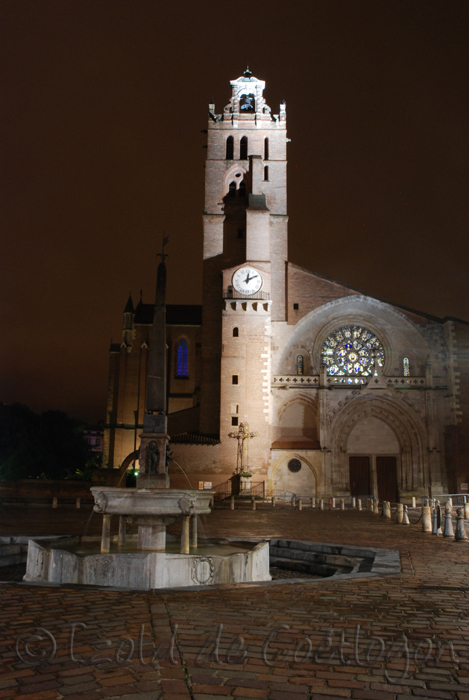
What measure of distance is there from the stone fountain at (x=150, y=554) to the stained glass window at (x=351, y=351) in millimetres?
31458

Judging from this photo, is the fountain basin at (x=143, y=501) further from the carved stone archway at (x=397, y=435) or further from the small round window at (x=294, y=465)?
the carved stone archway at (x=397, y=435)

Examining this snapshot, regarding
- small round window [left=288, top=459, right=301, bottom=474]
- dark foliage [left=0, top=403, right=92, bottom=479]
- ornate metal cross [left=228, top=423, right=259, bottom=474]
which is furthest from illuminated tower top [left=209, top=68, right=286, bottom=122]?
dark foliage [left=0, top=403, right=92, bottom=479]

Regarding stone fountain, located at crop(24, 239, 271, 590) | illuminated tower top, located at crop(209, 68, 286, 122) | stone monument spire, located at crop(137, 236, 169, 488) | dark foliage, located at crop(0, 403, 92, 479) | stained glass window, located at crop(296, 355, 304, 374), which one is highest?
illuminated tower top, located at crop(209, 68, 286, 122)

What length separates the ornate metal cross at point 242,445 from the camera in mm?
36625

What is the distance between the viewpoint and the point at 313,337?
41.5 m

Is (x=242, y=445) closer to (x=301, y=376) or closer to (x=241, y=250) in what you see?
(x=301, y=376)

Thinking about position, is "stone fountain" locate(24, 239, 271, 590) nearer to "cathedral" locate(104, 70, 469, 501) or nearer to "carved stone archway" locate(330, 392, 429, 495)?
"cathedral" locate(104, 70, 469, 501)

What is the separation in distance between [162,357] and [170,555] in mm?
4349

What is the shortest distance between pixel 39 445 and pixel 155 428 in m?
57.3

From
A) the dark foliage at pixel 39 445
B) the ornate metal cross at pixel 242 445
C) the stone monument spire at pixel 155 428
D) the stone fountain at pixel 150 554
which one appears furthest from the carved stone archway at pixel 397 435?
the dark foliage at pixel 39 445

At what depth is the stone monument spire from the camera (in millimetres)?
11148

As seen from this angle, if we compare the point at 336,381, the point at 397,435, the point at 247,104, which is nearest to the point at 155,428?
the point at 336,381

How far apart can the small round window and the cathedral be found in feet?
0.22

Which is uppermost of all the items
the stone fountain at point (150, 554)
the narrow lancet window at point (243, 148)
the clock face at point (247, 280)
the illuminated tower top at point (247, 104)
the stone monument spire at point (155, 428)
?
the illuminated tower top at point (247, 104)
